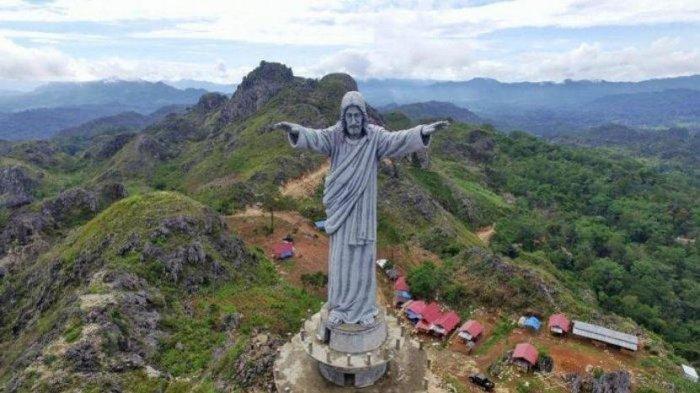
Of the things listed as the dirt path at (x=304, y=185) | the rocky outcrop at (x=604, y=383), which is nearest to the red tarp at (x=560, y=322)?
the rocky outcrop at (x=604, y=383)

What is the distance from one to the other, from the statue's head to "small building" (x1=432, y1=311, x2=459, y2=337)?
1464 cm

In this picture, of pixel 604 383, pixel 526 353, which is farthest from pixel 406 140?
pixel 604 383

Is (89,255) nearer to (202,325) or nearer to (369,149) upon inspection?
(202,325)

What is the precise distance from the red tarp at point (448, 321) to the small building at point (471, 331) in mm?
519

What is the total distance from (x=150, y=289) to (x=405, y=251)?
18303mm

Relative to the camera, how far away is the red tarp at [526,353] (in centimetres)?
2106

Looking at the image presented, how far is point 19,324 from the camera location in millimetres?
25375

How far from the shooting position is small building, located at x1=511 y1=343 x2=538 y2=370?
830 inches

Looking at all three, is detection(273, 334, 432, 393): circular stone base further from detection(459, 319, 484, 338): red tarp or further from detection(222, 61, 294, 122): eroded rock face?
detection(222, 61, 294, 122): eroded rock face

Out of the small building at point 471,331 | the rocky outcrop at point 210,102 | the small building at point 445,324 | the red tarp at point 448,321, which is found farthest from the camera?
the rocky outcrop at point 210,102

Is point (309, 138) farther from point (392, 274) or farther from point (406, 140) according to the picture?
point (392, 274)

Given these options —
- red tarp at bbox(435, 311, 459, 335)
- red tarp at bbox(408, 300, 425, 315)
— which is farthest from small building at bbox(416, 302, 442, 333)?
red tarp at bbox(435, 311, 459, 335)

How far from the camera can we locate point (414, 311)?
2614cm

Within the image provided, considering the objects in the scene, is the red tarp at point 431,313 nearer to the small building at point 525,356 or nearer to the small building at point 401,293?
the small building at point 401,293
